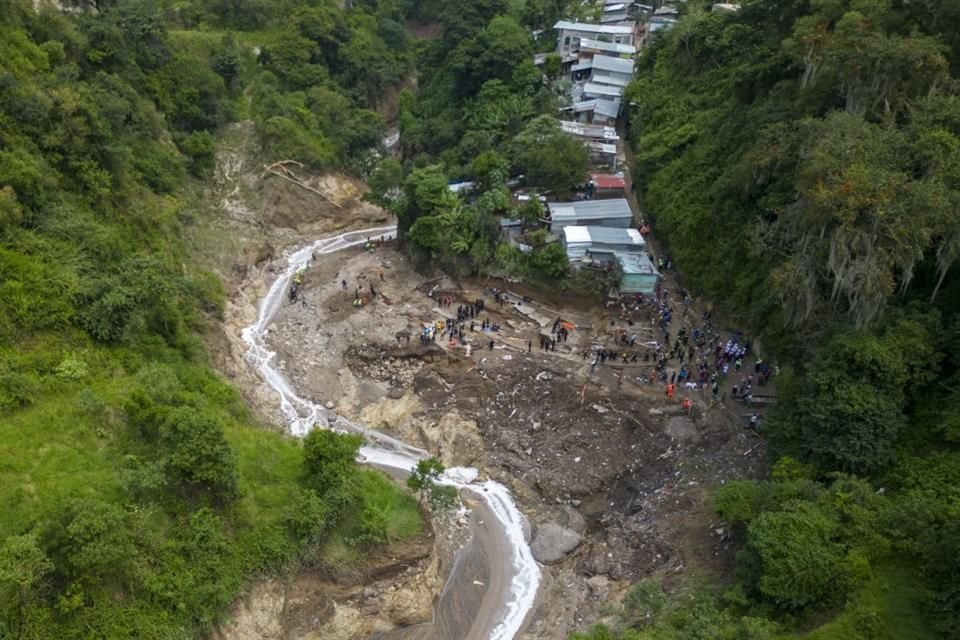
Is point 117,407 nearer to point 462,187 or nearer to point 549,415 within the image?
point 549,415

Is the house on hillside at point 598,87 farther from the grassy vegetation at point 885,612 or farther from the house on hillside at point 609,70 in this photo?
the grassy vegetation at point 885,612

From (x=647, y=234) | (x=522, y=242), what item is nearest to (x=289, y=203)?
(x=522, y=242)

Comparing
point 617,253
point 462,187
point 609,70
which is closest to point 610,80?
point 609,70

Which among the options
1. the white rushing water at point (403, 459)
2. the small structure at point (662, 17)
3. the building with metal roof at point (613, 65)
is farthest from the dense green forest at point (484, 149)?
the white rushing water at point (403, 459)

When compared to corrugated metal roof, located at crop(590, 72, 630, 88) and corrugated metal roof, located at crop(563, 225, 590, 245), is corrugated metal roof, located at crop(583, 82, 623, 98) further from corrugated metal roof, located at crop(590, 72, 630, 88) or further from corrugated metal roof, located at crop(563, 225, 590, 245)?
corrugated metal roof, located at crop(563, 225, 590, 245)

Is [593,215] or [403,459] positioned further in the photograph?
[593,215]

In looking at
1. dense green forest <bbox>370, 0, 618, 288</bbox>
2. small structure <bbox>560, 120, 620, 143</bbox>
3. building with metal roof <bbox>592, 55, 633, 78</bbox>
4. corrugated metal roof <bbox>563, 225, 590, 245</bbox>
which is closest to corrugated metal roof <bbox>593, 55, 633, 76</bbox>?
building with metal roof <bbox>592, 55, 633, 78</bbox>

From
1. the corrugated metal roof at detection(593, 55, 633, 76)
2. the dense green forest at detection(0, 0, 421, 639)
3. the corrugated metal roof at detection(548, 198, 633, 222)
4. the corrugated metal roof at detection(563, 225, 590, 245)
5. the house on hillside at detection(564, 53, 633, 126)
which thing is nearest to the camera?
the dense green forest at detection(0, 0, 421, 639)
